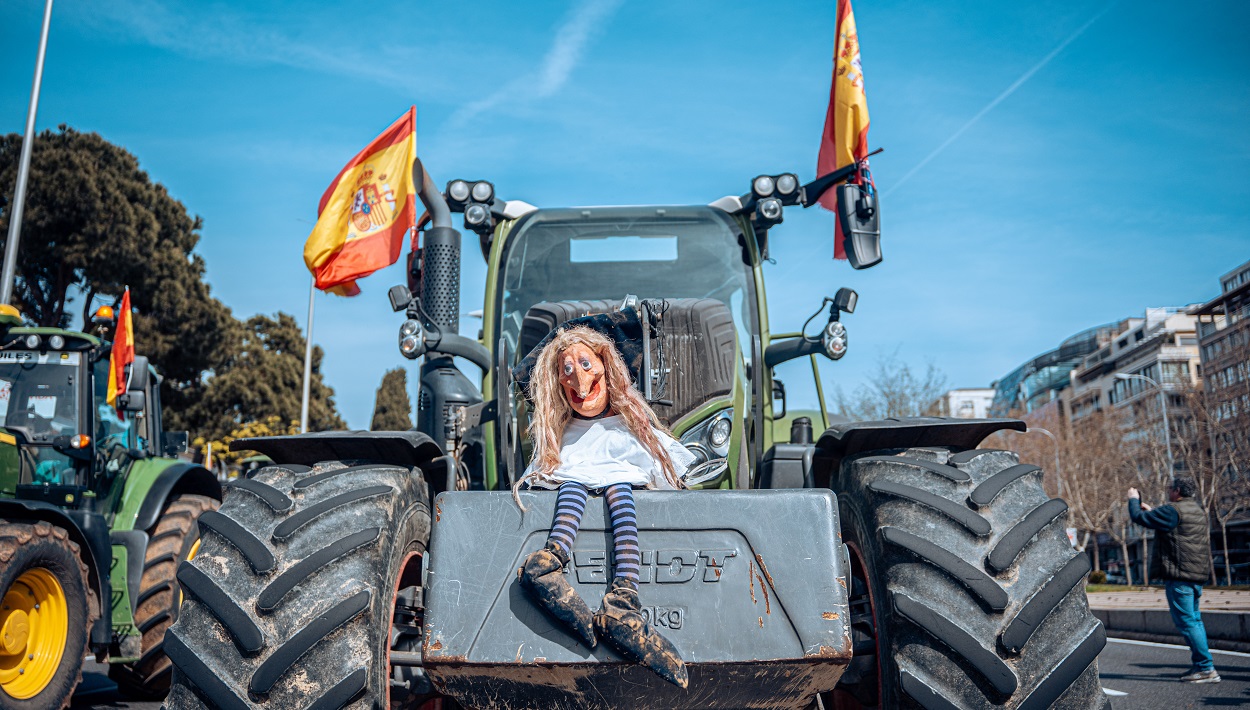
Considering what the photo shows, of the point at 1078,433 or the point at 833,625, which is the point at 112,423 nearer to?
the point at 833,625

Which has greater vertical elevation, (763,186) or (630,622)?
(763,186)

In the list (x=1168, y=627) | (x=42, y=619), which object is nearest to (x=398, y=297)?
(x=42, y=619)

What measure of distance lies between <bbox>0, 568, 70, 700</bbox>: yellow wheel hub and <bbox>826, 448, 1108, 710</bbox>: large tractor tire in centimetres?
585

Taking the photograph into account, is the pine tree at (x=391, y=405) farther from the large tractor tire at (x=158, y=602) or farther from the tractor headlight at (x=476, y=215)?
the tractor headlight at (x=476, y=215)

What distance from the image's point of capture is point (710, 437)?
15.6ft

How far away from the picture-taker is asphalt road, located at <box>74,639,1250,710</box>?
25.9 ft

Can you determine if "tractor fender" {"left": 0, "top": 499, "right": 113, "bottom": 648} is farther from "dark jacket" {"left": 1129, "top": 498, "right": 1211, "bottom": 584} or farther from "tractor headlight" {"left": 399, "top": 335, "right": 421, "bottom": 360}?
"dark jacket" {"left": 1129, "top": 498, "right": 1211, "bottom": 584}

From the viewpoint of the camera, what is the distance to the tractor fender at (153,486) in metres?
8.79

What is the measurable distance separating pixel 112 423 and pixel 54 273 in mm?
20262

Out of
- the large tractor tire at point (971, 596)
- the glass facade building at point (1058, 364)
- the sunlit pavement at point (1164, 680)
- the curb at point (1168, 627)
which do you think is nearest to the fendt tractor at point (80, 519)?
the large tractor tire at point (971, 596)

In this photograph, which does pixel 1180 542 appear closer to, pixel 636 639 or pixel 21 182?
pixel 636 639

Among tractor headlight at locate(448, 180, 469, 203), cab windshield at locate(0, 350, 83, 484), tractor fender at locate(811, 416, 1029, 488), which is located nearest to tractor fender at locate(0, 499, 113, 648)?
cab windshield at locate(0, 350, 83, 484)

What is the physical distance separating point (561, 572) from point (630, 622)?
0.29 m

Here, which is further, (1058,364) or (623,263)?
(1058,364)
